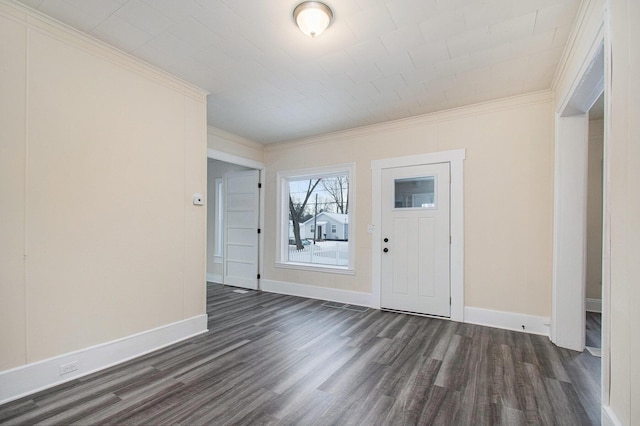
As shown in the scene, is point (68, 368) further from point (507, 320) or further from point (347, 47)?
point (507, 320)

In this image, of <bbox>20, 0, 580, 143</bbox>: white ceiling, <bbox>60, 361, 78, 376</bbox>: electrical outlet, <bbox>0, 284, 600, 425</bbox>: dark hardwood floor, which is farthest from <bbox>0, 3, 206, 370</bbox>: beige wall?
<bbox>0, 284, 600, 425</bbox>: dark hardwood floor

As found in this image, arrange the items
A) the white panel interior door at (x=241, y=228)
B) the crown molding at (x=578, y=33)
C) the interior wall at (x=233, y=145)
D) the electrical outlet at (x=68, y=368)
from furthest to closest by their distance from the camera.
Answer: the white panel interior door at (x=241, y=228) → the interior wall at (x=233, y=145) → the electrical outlet at (x=68, y=368) → the crown molding at (x=578, y=33)

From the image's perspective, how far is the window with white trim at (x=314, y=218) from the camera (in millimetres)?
5035

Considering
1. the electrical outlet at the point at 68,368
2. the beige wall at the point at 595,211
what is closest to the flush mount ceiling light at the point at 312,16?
the electrical outlet at the point at 68,368

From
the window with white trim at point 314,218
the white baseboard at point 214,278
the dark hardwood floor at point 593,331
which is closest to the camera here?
the dark hardwood floor at point 593,331

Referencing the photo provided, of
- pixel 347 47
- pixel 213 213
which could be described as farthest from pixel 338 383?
pixel 213 213

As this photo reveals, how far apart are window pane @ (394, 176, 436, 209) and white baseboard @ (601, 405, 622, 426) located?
8.50 feet

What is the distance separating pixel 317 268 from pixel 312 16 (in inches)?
144

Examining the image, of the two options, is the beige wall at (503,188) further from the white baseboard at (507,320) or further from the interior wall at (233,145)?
the interior wall at (233,145)

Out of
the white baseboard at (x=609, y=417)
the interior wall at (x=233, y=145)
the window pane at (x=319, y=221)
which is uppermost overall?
the interior wall at (x=233, y=145)

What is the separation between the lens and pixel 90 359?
2.40 m

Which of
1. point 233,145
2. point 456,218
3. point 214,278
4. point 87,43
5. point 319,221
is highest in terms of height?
point 87,43

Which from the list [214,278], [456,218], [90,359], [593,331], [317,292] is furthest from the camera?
[214,278]

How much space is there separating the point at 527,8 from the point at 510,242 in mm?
2411
